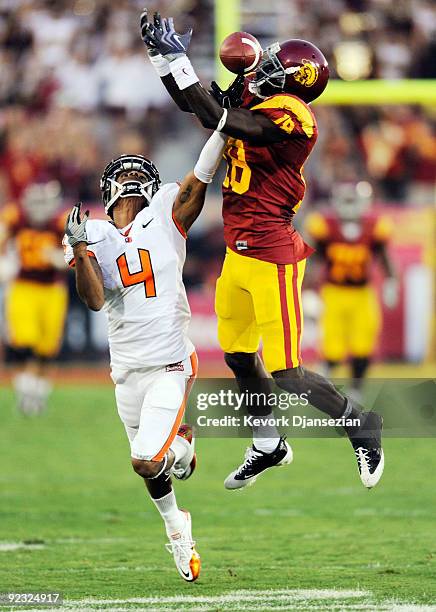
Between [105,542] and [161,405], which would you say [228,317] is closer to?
[161,405]

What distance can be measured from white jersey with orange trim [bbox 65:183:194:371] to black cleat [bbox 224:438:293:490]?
0.64 m

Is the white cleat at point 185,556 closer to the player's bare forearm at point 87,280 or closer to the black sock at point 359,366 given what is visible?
the player's bare forearm at point 87,280

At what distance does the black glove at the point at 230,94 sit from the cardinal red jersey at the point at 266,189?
0.15 m

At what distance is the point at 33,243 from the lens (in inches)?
468

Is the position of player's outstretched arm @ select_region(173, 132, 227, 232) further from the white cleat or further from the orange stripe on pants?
the white cleat

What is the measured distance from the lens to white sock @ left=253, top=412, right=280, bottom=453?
18.8 feet

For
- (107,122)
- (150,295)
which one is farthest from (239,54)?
(107,122)

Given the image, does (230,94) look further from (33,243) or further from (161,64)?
(33,243)

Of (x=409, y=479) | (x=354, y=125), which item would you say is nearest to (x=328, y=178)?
(x=354, y=125)

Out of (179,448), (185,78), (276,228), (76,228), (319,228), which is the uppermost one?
(185,78)

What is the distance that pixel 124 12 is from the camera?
46.0ft

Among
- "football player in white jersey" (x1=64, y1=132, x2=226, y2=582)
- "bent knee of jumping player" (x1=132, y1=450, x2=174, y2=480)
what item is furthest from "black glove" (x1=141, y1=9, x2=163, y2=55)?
"bent knee of jumping player" (x1=132, y1=450, x2=174, y2=480)

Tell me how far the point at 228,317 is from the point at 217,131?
91 cm

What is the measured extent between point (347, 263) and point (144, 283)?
6524 mm
